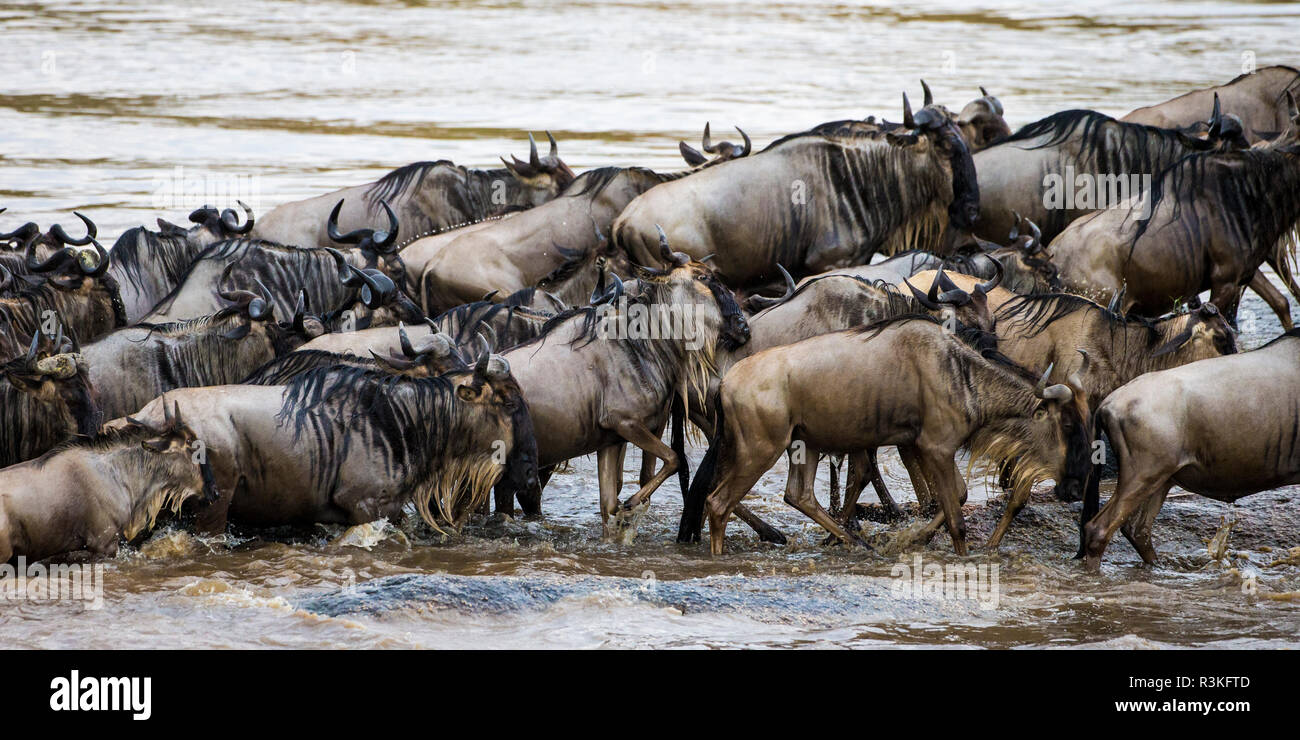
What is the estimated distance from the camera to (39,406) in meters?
7.83

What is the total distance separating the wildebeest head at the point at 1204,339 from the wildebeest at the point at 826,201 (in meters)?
2.88

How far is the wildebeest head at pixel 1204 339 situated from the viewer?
8.52 meters

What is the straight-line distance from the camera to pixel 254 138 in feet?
68.3

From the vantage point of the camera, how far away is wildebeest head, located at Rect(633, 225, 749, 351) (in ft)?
28.5

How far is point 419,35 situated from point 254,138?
→ 11.3 m

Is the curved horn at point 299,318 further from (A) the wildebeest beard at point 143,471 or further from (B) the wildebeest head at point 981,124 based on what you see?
(B) the wildebeest head at point 981,124

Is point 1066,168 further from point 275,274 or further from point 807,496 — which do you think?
point 275,274

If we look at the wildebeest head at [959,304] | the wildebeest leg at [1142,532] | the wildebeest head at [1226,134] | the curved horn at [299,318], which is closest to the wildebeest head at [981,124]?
the wildebeest head at [1226,134]

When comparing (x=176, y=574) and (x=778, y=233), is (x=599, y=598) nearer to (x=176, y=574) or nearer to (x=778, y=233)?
(x=176, y=574)

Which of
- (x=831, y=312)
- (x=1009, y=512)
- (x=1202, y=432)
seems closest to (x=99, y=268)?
(x=831, y=312)

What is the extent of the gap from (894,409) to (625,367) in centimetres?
152

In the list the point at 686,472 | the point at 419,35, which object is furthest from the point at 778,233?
the point at 419,35

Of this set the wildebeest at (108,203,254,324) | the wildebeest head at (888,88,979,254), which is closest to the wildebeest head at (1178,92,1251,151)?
the wildebeest head at (888,88,979,254)
